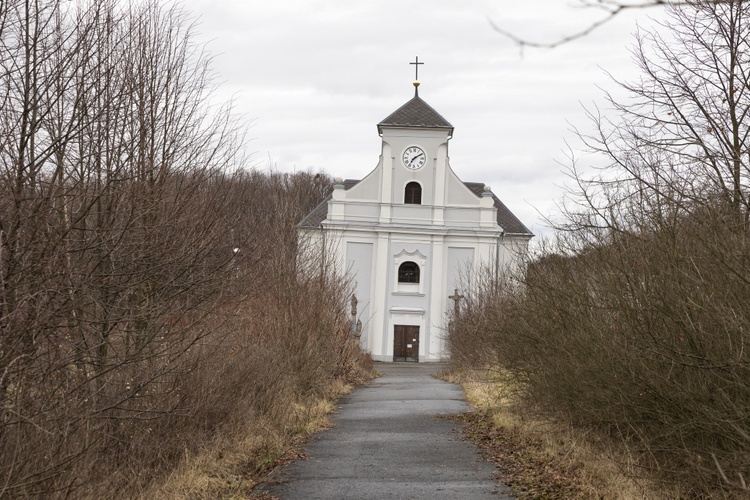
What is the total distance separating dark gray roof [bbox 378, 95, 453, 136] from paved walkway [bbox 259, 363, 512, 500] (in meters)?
29.8

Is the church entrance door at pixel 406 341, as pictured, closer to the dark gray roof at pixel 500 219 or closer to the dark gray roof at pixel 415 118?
the dark gray roof at pixel 500 219

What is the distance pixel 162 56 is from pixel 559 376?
262 inches

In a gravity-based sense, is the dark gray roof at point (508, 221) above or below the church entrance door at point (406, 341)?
above

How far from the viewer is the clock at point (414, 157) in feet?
160

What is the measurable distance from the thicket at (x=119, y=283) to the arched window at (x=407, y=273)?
2997 cm

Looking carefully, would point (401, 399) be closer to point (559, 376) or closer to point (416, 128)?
point (559, 376)

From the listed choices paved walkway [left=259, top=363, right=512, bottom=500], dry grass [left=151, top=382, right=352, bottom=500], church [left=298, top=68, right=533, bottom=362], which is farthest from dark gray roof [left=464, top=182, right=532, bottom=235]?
dry grass [left=151, top=382, right=352, bottom=500]

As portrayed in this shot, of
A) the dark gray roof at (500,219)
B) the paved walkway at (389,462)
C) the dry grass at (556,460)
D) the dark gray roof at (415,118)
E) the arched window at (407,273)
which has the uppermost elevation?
the dark gray roof at (415,118)

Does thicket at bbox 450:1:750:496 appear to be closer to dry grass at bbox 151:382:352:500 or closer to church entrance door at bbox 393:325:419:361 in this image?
dry grass at bbox 151:382:352:500

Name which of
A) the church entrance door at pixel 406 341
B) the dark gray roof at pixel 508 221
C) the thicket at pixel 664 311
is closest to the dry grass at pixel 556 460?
the thicket at pixel 664 311

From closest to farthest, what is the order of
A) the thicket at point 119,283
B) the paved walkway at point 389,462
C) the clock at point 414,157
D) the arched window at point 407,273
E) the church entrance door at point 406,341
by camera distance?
the thicket at point 119,283, the paved walkway at point 389,462, the church entrance door at point 406,341, the clock at point 414,157, the arched window at point 407,273

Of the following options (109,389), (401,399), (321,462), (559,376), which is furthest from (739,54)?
(401,399)

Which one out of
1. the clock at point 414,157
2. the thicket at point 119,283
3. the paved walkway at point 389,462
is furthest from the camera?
the clock at point 414,157

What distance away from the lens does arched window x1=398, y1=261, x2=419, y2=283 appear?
4909 cm
